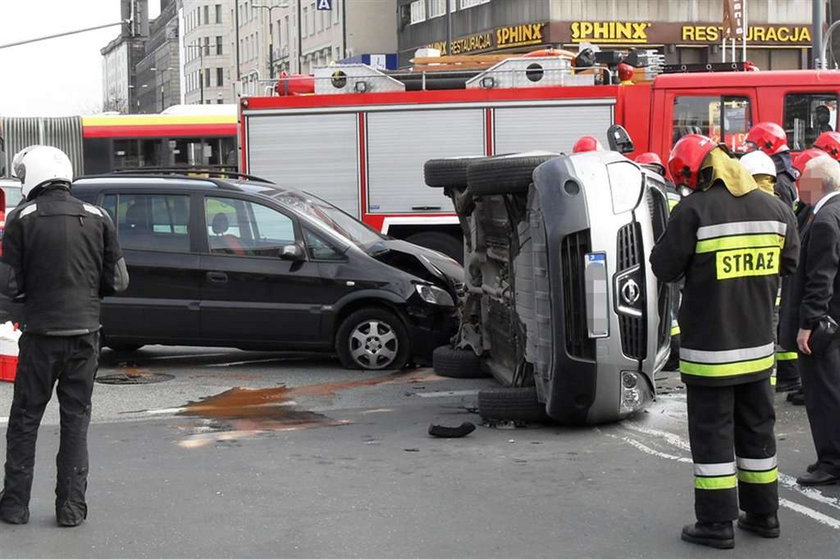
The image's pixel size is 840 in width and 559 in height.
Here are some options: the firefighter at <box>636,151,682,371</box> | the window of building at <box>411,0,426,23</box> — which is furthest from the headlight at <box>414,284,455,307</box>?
the window of building at <box>411,0,426,23</box>

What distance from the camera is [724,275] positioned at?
5.41 meters

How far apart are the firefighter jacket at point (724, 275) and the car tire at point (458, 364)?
14.5ft

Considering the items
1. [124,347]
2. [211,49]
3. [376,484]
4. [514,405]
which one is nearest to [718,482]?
[376,484]

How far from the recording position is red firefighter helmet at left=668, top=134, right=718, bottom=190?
215 inches

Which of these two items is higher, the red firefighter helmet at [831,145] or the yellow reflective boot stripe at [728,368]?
the red firefighter helmet at [831,145]

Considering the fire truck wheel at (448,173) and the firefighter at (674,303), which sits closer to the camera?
the firefighter at (674,303)

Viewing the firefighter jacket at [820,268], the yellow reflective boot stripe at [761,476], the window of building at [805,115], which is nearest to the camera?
the yellow reflective boot stripe at [761,476]

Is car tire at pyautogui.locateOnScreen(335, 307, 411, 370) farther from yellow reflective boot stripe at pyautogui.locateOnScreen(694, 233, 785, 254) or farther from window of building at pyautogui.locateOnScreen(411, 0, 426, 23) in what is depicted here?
window of building at pyautogui.locateOnScreen(411, 0, 426, 23)

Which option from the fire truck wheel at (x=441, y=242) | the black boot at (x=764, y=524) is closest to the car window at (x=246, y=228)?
the fire truck wheel at (x=441, y=242)

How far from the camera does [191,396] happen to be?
9.64 meters

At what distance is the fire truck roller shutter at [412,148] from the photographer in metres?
15.6

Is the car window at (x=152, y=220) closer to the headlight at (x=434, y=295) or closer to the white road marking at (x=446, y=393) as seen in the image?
the headlight at (x=434, y=295)

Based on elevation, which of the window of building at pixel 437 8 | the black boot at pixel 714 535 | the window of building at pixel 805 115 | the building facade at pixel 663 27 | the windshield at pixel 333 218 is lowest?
the black boot at pixel 714 535

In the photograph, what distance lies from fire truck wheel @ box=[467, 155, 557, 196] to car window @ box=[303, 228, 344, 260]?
2774 millimetres
